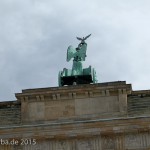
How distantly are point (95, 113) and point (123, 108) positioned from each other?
124cm

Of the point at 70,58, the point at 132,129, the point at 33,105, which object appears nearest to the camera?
the point at 132,129

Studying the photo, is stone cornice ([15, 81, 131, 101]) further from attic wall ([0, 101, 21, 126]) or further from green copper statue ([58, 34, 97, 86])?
green copper statue ([58, 34, 97, 86])

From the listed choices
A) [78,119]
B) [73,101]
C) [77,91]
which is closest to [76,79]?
[77,91]

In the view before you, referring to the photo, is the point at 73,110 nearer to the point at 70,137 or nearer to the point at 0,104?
the point at 70,137

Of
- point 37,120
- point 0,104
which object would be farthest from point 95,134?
point 0,104

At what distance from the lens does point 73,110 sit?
76.7ft

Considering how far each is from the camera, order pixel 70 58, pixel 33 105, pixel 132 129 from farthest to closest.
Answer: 1. pixel 70 58
2. pixel 33 105
3. pixel 132 129

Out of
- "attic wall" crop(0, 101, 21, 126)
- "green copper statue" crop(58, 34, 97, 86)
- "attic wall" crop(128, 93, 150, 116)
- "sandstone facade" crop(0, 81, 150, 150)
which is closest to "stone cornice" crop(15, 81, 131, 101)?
"sandstone facade" crop(0, 81, 150, 150)

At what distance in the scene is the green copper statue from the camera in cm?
2508

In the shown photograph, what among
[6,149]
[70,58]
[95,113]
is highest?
[70,58]

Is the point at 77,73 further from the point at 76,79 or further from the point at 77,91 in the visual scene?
the point at 77,91

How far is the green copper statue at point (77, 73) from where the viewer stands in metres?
25.1

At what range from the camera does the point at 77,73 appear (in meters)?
25.3

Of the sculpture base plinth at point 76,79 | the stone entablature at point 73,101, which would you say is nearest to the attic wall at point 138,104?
the stone entablature at point 73,101
